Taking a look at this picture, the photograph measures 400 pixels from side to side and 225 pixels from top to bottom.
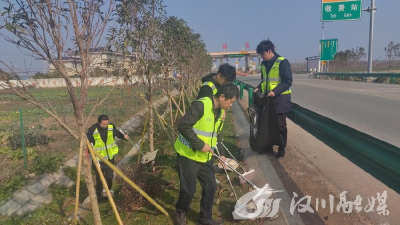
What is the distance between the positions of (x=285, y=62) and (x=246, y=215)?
2466 mm

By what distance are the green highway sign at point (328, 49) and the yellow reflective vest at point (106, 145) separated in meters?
31.3

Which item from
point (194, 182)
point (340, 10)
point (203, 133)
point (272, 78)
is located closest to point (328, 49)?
A: point (340, 10)

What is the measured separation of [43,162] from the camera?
6039mm

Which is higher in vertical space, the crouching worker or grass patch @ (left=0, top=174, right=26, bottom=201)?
the crouching worker

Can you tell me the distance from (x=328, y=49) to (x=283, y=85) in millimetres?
30553

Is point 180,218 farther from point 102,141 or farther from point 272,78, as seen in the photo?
point 272,78

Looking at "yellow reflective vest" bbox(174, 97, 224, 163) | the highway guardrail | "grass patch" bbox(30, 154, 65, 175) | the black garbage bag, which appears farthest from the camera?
"grass patch" bbox(30, 154, 65, 175)

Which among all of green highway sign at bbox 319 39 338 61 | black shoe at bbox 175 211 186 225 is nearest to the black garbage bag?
black shoe at bbox 175 211 186 225

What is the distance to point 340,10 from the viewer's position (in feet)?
63.6

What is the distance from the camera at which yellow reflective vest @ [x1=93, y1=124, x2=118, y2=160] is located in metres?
4.97

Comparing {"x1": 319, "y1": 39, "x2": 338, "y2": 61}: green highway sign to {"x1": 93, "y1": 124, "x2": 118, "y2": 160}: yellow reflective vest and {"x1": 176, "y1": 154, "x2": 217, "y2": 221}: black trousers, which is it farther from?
{"x1": 176, "y1": 154, "x2": 217, "y2": 221}: black trousers

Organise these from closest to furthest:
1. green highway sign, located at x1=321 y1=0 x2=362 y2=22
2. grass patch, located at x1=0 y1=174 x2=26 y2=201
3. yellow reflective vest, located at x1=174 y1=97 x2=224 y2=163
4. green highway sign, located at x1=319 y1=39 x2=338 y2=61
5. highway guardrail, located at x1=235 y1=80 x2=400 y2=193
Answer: highway guardrail, located at x1=235 y1=80 x2=400 y2=193, yellow reflective vest, located at x1=174 y1=97 x2=224 y2=163, grass patch, located at x1=0 y1=174 x2=26 y2=201, green highway sign, located at x1=321 y1=0 x2=362 y2=22, green highway sign, located at x1=319 y1=39 x2=338 y2=61

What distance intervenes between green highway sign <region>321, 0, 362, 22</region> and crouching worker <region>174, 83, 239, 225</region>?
18704 mm

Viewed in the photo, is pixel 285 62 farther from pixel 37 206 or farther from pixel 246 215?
pixel 37 206
